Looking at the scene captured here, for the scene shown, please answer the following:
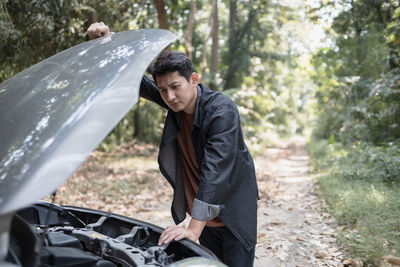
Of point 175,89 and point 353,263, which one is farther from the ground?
point 175,89

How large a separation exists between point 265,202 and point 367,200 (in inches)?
82.5

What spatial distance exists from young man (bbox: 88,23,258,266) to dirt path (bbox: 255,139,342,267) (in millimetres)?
1918

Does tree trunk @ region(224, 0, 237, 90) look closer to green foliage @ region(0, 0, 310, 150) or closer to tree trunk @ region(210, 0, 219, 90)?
green foliage @ region(0, 0, 310, 150)

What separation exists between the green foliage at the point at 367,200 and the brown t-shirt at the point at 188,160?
2252 mm

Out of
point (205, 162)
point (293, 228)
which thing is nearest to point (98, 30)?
point (205, 162)

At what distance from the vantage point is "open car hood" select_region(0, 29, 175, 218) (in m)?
1.23

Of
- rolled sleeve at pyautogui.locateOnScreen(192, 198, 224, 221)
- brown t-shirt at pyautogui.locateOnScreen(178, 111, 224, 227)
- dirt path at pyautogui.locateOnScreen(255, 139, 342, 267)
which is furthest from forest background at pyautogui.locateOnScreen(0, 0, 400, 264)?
rolled sleeve at pyautogui.locateOnScreen(192, 198, 224, 221)

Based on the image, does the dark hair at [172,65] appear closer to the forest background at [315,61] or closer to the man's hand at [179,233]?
the man's hand at [179,233]

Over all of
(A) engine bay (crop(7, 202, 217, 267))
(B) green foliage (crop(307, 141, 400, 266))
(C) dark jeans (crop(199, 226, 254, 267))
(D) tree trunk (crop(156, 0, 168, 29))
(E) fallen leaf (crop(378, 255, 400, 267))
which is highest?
(D) tree trunk (crop(156, 0, 168, 29))

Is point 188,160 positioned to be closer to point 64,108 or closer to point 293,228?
point 64,108

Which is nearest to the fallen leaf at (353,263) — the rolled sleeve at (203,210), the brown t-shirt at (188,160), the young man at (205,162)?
the young man at (205,162)

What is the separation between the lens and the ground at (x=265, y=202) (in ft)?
14.2

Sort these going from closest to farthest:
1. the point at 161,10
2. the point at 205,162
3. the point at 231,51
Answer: the point at 205,162
the point at 161,10
the point at 231,51

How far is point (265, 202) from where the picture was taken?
22.7 feet
